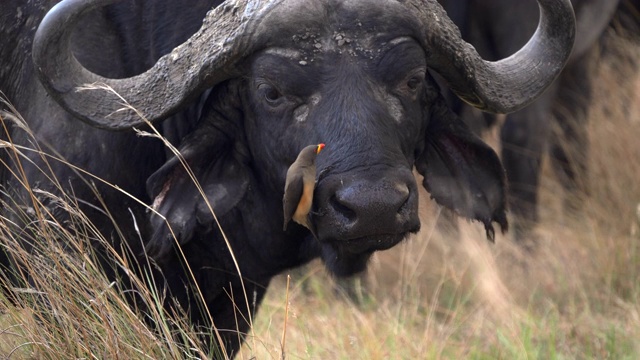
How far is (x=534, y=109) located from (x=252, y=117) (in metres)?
3.38

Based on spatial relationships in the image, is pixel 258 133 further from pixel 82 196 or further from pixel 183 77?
pixel 82 196

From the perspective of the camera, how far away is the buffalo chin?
3.68m

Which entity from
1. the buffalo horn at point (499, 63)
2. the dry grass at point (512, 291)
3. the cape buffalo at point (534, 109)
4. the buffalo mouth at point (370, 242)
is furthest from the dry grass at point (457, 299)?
the buffalo horn at point (499, 63)

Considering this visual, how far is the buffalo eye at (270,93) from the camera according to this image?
393cm

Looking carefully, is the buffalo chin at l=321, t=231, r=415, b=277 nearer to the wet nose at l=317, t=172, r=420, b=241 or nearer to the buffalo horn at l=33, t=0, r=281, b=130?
the wet nose at l=317, t=172, r=420, b=241

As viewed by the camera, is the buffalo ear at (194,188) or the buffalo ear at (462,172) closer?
the buffalo ear at (194,188)

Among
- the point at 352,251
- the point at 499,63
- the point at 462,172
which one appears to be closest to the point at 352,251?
the point at 352,251

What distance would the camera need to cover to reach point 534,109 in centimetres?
716

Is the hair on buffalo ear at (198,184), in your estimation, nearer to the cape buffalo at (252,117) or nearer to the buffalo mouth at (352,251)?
the cape buffalo at (252,117)

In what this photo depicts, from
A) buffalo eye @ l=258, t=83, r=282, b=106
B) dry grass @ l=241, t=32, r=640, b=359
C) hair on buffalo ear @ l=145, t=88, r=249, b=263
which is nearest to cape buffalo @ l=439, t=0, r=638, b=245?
dry grass @ l=241, t=32, r=640, b=359

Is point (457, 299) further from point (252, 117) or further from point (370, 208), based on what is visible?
point (370, 208)

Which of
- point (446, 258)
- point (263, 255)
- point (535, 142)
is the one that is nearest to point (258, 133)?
point (263, 255)

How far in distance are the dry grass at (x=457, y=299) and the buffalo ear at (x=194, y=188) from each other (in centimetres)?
24

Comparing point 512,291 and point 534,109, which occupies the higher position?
point 534,109
